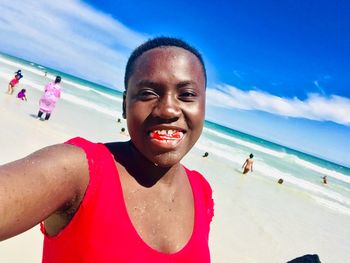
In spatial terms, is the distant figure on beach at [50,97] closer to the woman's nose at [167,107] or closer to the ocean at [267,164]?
the ocean at [267,164]

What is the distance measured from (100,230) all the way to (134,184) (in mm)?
322

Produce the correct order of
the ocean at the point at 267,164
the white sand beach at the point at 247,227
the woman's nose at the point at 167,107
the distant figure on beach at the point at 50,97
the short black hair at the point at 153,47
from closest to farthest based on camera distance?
the woman's nose at the point at 167,107
the short black hair at the point at 153,47
the white sand beach at the point at 247,227
the distant figure on beach at the point at 50,97
the ocean at the point at 267,164

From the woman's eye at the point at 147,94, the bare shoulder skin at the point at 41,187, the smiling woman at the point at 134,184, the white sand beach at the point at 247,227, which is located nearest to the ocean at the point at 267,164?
the white sand beach at the point at 247,227

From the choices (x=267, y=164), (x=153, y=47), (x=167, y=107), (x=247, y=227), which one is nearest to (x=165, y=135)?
(x=167, y=107)

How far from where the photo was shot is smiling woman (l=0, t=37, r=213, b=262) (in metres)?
1.15

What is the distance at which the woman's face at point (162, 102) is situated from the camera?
1518mm

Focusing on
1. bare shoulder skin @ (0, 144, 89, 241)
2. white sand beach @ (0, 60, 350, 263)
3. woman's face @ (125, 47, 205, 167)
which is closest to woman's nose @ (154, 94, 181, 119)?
woman's face @ (125, 47, 205, 167)

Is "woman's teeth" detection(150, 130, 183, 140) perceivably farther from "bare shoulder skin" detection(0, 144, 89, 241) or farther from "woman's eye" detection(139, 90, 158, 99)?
"bare shoulder skin" detection(0, 144, 89, 241)

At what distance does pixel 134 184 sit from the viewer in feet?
5.04

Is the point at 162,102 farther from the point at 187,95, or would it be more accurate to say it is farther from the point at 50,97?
the point at 50,97

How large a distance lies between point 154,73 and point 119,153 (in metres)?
0.40

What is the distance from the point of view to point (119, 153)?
1.56 meters

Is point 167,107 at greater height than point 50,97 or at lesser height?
greater

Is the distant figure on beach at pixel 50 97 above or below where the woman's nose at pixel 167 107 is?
below
